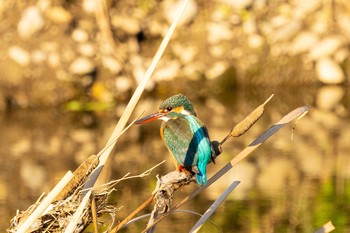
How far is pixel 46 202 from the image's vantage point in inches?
92.7

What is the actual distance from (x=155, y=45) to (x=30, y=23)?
1.14 meters

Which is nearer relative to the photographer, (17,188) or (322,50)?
(17,188)

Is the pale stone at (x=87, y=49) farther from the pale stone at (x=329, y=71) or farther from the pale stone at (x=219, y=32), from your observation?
the pale stone at (x=329, y=71)

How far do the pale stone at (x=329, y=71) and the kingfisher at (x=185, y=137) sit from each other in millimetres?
6608

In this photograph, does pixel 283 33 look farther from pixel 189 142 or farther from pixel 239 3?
pixel 189 142

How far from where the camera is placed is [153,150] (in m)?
7.05

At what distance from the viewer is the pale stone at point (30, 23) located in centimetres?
880

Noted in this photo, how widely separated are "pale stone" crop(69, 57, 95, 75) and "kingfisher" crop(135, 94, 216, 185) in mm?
5866

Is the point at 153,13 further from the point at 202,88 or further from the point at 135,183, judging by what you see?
the point at 135,183

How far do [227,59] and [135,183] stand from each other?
11.5ft

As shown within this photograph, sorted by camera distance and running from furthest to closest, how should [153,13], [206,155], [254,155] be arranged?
1. [153,13]
2. [254,155]
3. [206,155]

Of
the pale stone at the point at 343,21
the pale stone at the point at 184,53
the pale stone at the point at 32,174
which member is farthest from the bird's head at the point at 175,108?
the pale stone at the point at 343,21

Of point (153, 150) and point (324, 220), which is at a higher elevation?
point (153, 150)

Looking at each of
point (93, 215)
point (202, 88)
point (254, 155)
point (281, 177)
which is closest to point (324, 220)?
point (281, 177)
